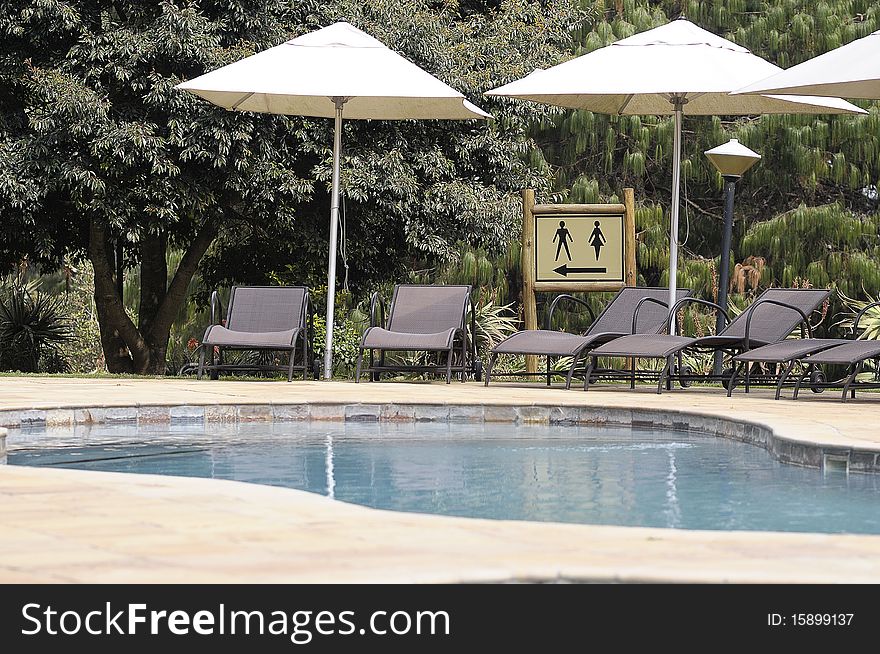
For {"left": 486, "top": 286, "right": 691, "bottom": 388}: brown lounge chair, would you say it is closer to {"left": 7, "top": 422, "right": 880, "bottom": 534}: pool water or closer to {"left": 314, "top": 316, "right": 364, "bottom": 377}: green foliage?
{"left": 7, "top": 422, "right": 880, "bottom": 534}: pool water

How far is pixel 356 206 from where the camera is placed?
12914 millimetres

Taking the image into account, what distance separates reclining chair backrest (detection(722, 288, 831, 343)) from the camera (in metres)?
9.61

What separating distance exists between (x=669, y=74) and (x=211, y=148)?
4391mm

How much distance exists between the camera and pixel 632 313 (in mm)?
10508

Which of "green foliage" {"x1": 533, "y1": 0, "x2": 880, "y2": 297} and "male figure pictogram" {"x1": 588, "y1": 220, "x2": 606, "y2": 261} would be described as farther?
"green foliage" {"x1": 533, "y1": 0, "x2": 880, "y2": 297}

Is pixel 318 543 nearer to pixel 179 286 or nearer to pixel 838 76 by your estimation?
pixel 838 76

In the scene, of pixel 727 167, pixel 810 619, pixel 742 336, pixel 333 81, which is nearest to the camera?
pixel 810 619

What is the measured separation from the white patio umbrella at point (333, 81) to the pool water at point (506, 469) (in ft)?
9.61

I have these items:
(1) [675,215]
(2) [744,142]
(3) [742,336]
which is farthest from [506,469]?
(2) [744,142]

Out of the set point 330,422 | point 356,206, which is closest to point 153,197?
point 356,206

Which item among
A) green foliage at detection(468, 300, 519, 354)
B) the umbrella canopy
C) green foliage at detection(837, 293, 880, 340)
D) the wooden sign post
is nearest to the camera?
the umbrella canopy

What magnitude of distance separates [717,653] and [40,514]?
2006 mm

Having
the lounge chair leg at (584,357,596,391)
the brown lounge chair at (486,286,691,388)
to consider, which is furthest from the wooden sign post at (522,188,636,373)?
the lounge chair leg at (584,357,596,391)

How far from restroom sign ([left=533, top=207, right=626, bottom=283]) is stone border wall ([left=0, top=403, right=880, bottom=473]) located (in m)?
3.47
